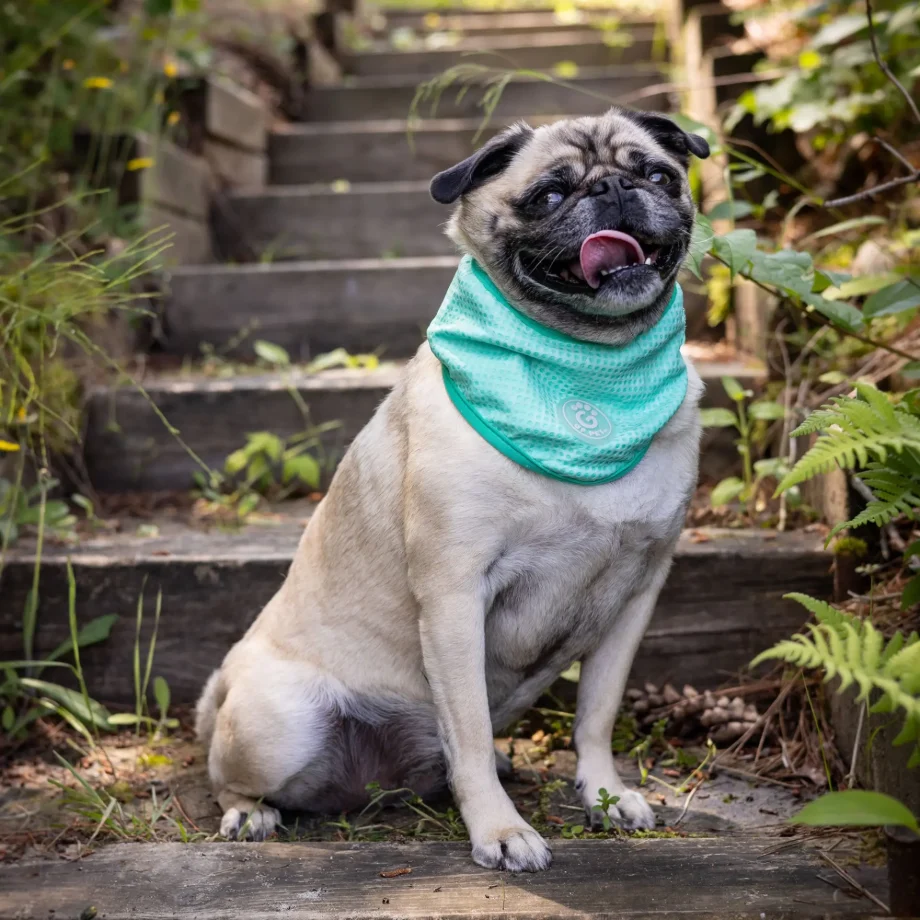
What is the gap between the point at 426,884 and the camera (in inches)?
75.5

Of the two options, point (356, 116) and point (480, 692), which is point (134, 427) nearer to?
point (480, 692)

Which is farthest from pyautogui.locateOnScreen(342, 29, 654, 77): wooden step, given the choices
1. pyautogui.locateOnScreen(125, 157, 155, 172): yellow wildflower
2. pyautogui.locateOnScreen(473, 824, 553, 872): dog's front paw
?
pyautogui.locateOnScreen(473, 824, 553, 872): dog's front paw

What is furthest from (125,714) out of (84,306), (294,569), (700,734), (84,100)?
(84,100)

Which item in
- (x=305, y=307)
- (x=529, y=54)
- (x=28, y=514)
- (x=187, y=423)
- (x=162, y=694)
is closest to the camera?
(x=162, y=694)

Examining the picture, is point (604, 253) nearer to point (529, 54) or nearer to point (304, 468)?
point (304, 468)

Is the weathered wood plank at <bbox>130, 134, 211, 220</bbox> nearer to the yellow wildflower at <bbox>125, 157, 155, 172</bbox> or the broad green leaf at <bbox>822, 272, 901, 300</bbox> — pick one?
the yellow wildflower at <bbox>125, 157, 155, 172</bbox>

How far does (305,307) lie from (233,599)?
5.92 feet

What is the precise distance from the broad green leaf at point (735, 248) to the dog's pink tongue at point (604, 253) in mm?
323

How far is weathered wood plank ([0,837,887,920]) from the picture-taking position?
179 cm

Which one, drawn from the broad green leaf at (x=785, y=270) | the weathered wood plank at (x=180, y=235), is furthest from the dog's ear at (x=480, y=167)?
the weathered wood plank at (x=180, y=235)

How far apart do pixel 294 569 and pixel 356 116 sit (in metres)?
4.59

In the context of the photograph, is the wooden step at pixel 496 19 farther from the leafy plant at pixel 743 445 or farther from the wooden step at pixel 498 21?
the leafy plant at pixel 743 445

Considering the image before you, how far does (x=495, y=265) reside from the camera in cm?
225

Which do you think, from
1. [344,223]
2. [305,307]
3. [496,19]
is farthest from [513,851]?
[496,19]
